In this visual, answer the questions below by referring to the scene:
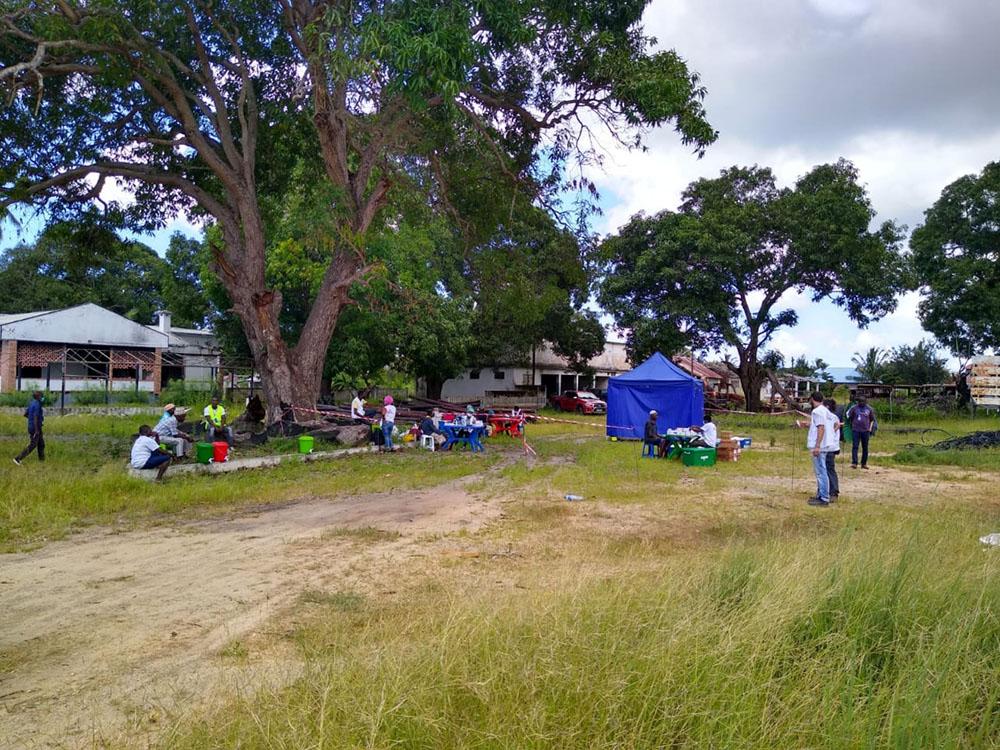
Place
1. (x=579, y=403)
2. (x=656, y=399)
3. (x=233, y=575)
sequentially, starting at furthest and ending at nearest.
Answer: (x=579, y=403) → (x=656, y=399) → (x=233, y=575)

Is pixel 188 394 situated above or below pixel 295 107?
below

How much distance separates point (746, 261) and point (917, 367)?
3033cm

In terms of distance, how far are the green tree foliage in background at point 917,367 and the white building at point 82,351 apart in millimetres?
49913

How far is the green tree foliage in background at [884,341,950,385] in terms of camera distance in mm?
52000

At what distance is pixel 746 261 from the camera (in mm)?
31781

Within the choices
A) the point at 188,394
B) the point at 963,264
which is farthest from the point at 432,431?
the point at 963,264

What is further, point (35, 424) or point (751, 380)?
point (751, 380)

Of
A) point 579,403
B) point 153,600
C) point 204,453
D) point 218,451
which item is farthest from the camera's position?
point 579,403

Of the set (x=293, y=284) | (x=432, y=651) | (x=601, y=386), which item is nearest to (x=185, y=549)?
(x=432, y=651)

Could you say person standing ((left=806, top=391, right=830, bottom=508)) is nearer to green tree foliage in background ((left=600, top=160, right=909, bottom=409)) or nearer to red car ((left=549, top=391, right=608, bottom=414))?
green tree foliage in background ((left=600, top=160, right=909, bottom=409))

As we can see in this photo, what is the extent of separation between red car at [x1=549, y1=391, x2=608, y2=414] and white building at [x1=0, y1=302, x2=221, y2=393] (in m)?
19.0

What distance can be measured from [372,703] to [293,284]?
25537 millimetres

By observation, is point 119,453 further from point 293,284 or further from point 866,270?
point 866,270

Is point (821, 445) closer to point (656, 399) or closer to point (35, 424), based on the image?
point (656, 399)
